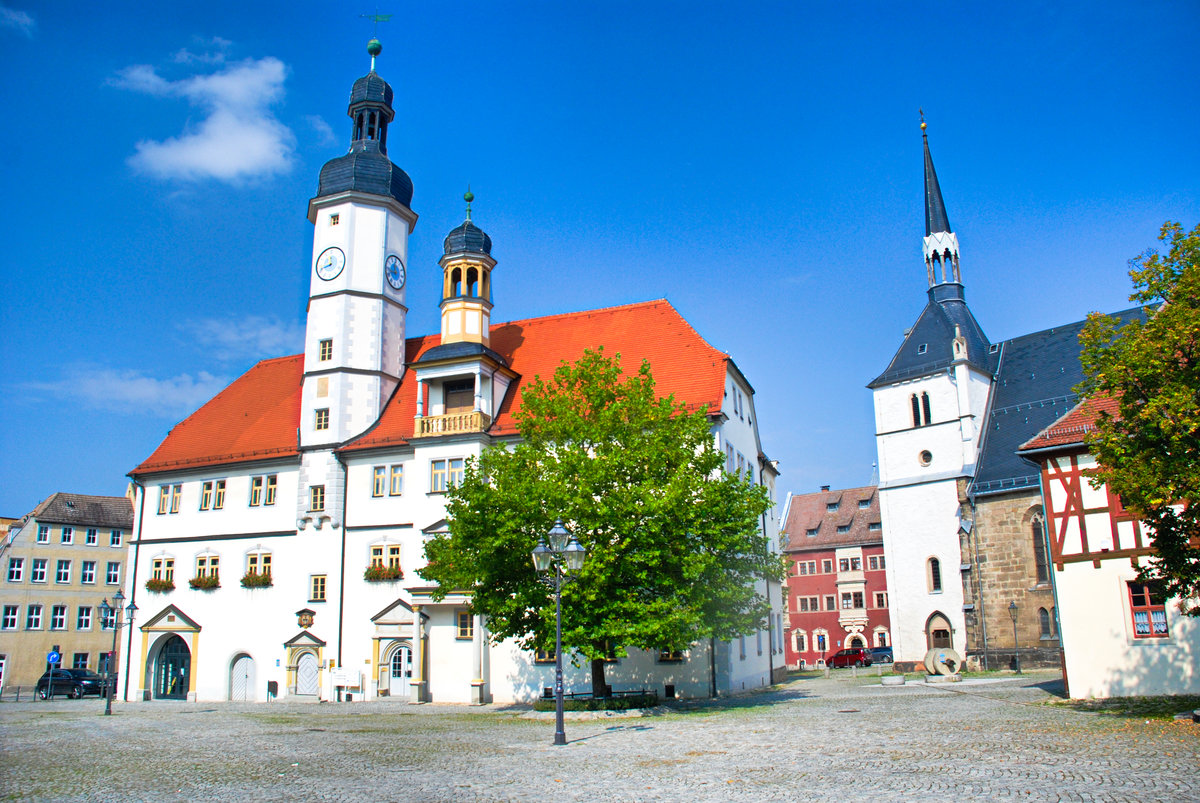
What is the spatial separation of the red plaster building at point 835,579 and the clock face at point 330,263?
4012cm

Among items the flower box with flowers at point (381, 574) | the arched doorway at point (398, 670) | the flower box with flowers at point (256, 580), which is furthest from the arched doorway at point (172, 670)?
the arched doorway at point (398, 670)

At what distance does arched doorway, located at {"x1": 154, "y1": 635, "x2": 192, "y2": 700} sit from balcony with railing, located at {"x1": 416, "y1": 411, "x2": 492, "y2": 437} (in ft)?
44.4

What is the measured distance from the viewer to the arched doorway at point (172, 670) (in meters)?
35.4

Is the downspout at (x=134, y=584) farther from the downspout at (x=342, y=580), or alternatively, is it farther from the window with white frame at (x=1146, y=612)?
the window with white frame at (x=1146, y=612)

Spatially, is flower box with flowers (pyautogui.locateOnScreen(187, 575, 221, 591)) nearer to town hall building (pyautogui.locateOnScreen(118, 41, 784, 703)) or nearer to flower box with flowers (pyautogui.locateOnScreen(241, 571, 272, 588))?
town hall building (pyautogui.locateOnScreen(118, 41, 784, 703))

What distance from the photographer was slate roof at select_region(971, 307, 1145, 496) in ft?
136

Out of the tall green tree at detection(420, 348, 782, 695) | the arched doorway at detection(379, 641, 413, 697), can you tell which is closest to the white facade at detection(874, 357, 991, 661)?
the tall green tree at detection(420, 348, 782, 695)

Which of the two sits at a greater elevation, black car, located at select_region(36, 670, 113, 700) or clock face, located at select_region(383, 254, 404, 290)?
clock face, located at select_region(383, 254, 404, 290)

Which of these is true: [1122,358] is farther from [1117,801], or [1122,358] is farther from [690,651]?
[690,651]

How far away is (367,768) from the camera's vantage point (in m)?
13.4

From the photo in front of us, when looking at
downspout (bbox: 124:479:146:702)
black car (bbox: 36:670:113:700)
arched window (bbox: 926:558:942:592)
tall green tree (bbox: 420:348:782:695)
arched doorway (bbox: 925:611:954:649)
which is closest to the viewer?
tall green tree (bbox: 420:348:782:695)

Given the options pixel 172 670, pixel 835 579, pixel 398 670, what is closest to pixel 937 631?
pixel 835 579

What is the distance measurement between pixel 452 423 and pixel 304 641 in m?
9.93

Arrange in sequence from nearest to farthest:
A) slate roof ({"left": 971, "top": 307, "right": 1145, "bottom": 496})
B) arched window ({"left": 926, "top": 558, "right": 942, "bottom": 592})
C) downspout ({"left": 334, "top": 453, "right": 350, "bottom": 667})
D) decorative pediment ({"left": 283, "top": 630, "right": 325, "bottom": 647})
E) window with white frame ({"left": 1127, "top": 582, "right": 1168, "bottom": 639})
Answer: window with white frame ({"left": 1127, "top": 582, "right": 1168, "bottom": 639}) → downspout ({"left": 334, "top": 453, "right": 350, "bottom": 667}) → decorative pediment ({"left": 283, "top": 630, "right": 325, "bottom": 647}) → slate roof ({"left": 971, "top": 307, "right": 1145, "bottom": 496}) → arched window ({"left": 926, "top": 558, "right": 942, "bottom": 592})
